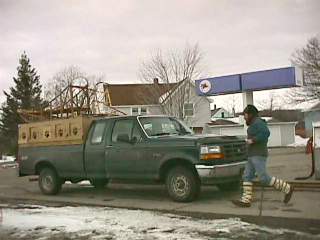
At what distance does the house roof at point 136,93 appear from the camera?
3678cm

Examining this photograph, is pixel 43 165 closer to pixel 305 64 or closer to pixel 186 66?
pixel 186 66

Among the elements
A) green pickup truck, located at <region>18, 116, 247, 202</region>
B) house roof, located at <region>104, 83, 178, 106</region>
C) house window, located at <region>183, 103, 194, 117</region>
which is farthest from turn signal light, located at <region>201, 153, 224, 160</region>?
house window, located at <region>183, 103, 194, 117</region>

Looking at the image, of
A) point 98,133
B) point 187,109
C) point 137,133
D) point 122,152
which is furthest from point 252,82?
point 122,152

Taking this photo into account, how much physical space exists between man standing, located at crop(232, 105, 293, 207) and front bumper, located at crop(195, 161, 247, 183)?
25.4 inches

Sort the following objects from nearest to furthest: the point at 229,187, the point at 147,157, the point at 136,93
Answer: the point at 147,157, the point at 229,187, the point at 136,93

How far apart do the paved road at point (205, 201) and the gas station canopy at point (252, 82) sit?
32.7ft

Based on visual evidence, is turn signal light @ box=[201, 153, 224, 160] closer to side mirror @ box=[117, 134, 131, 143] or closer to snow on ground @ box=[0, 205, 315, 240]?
snow on ground @ box=[0, 205, 315, 240]

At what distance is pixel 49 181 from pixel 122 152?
2.83 metres

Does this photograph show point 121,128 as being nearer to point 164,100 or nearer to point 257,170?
point 257,170

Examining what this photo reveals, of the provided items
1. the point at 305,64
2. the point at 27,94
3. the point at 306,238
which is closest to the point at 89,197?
the point at 306,238

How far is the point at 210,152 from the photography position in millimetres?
10320

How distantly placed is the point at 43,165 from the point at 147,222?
19.6 feet

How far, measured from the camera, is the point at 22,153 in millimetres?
14305

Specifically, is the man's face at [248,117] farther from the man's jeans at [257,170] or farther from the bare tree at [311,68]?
the bare tree at [311,68]
